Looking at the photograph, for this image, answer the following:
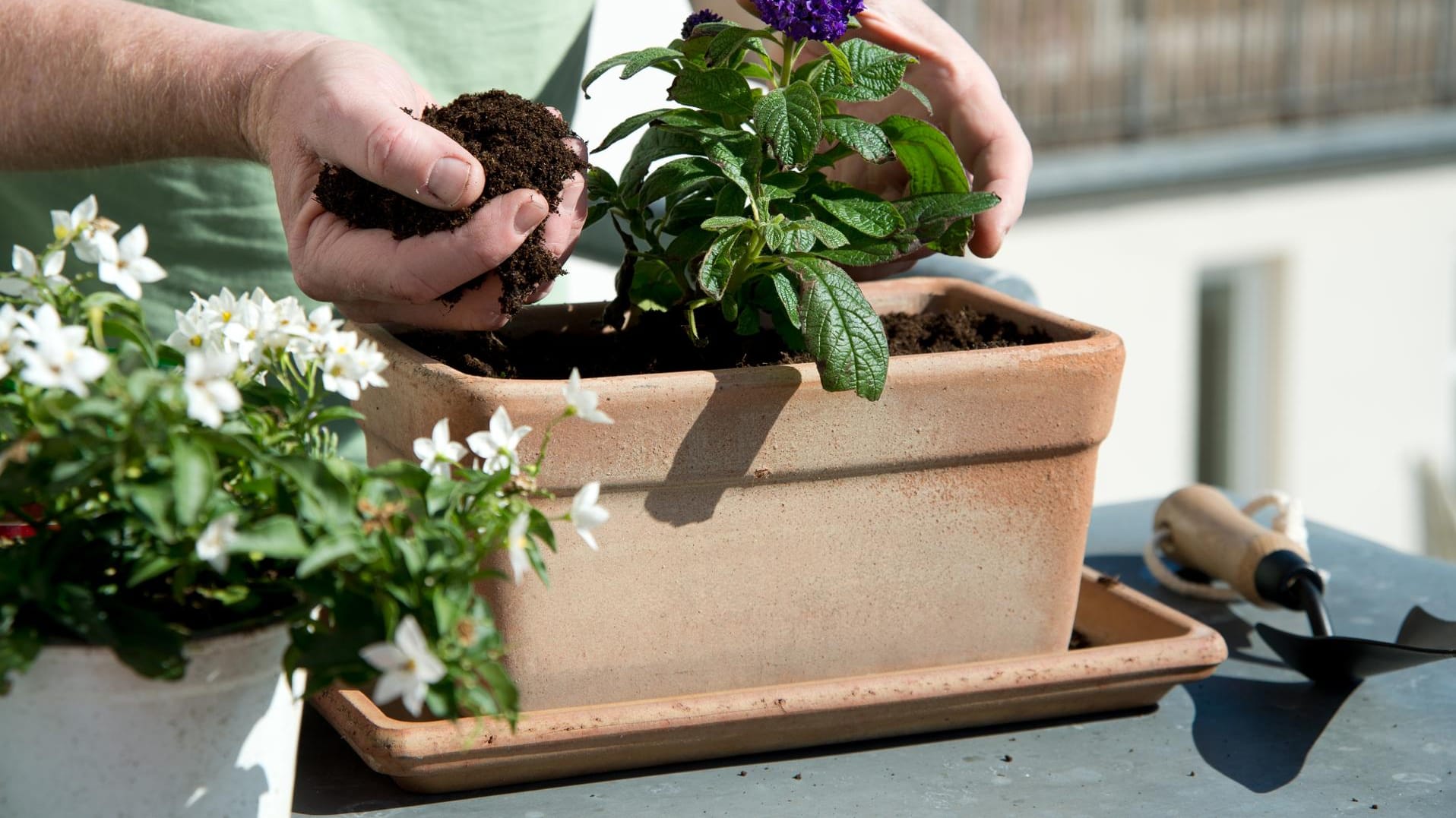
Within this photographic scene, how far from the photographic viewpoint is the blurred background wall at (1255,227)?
501 centimetres

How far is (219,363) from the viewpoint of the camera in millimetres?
487

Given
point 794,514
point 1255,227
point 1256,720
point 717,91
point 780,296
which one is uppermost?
point 717,91

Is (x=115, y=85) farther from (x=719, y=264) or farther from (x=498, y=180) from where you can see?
(x=719, y=264)

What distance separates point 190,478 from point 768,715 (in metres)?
0.37

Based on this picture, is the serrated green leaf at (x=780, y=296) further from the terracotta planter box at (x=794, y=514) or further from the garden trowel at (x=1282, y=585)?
the garden trowel at (x=1282, y=585)

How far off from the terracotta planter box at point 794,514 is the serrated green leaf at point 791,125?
0.37ft

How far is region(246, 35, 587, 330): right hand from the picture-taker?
708mm

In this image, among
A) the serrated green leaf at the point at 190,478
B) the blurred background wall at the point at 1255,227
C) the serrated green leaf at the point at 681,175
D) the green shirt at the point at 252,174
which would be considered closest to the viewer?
the serrated green leaf at the point at 190,478

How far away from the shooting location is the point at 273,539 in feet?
1.62

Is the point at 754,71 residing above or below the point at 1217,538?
above

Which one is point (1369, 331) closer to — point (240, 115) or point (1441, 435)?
point (1441, 435)

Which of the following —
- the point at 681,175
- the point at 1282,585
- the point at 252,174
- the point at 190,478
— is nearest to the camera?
the point at 190,478

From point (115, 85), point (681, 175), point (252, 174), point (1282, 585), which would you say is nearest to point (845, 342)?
point (681, 175)

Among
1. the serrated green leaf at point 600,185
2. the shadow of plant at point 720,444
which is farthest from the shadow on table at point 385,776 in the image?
the serrated green leaf at point 600,185
